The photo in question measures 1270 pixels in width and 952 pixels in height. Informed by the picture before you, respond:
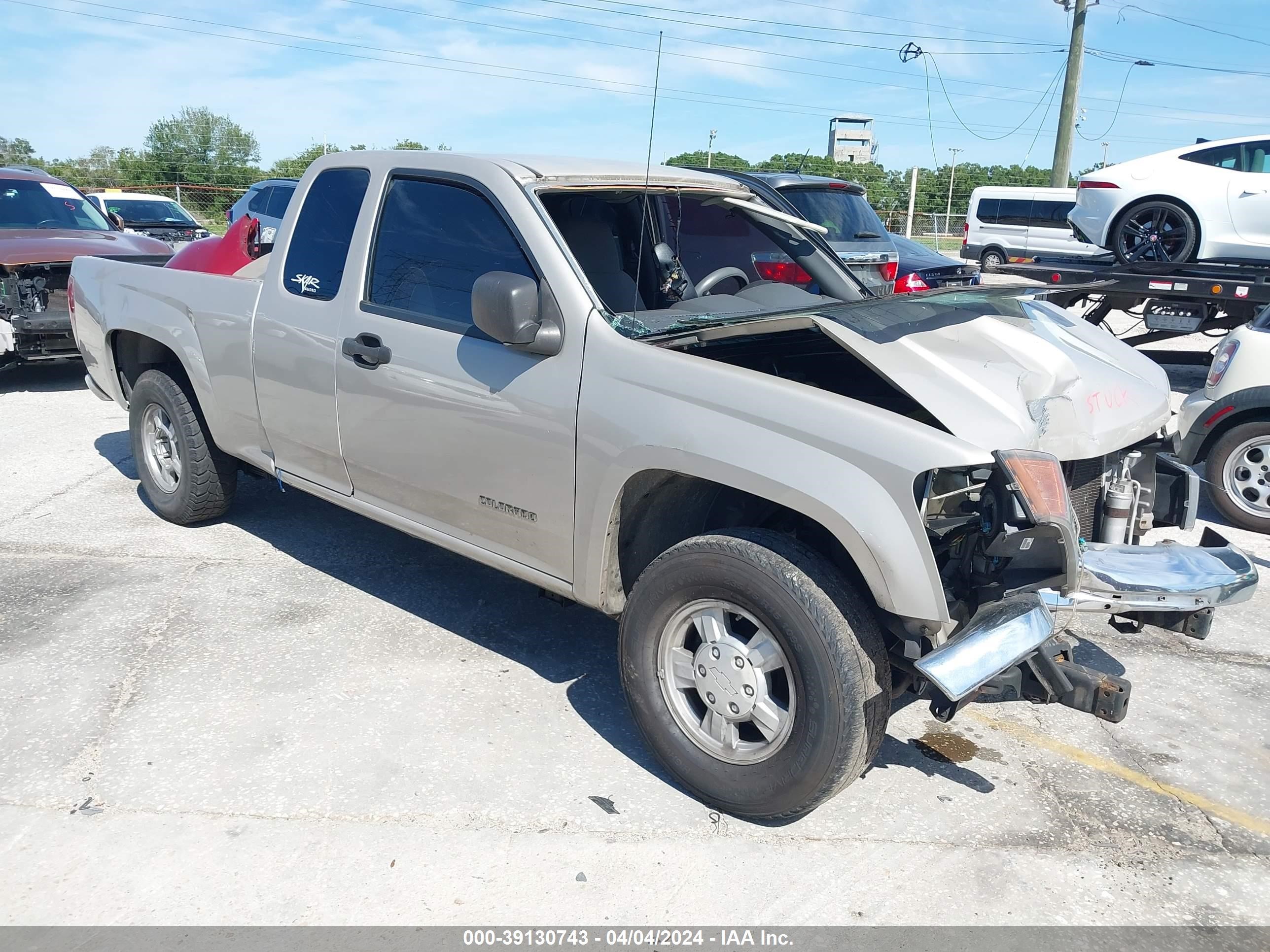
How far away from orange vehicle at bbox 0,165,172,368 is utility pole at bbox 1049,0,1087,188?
1565cm

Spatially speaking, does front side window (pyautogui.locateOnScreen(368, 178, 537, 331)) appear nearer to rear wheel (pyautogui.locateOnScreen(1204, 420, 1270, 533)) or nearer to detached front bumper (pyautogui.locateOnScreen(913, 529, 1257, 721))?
detached front bumper (pyautogui.locateOnScreen(913, 529, 1257, 721))

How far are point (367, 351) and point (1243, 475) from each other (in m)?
5.03

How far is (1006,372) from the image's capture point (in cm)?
320

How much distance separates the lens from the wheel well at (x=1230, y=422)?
584 cm

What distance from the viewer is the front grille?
3410 millimetres

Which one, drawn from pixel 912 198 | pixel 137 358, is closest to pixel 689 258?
pixel 137 358

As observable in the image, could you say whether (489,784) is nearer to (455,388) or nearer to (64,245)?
(455,388)

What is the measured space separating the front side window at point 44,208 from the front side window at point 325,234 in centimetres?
703

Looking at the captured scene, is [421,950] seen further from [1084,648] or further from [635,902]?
[1084,648]

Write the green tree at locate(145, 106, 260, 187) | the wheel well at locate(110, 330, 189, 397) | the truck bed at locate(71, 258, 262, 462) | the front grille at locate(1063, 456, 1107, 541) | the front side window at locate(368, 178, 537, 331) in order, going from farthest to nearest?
the green tree at locate(145, 106, 260, 187), the wheel well at locate(110, 330, 189, 397), the truck bed at locate(71, 258, 262, 462), the front side window at locate(368, 178, 537, 331), the front grille at locate(1063, 456, 1107, 541)

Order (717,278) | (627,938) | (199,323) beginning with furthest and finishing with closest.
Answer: (199,323) → (717,278) → (627,938)

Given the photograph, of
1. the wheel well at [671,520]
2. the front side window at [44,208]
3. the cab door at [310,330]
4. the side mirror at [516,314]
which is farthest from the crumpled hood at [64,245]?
the wheel well at [671,520]

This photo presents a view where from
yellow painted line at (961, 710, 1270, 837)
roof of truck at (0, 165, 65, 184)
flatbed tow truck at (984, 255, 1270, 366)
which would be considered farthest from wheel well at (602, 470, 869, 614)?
roof of truck at (0, 165, 65, 184)

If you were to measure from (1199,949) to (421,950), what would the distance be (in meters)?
2.02
